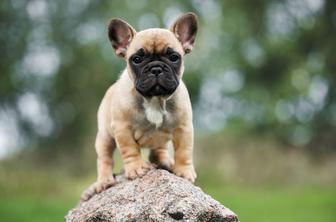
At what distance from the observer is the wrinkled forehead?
6.68 metres

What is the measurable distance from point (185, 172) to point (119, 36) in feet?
5.03

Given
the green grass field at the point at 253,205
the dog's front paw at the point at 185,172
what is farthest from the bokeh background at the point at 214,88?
the dog's front paw at the point at 185,172

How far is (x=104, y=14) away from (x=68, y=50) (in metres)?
2.52

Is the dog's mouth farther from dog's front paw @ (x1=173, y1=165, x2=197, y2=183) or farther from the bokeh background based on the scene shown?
the bokeh background

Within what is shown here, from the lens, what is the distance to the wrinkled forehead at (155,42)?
668 cm

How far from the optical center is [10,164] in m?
23.6

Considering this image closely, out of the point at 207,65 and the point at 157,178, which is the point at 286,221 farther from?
the point at 207,65

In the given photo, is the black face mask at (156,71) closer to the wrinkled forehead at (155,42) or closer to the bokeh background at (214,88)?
the wrinkled forehead at (155,42)

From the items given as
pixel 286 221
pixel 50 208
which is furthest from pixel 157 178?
pixel 50 208

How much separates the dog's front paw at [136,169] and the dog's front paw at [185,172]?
0.27 m

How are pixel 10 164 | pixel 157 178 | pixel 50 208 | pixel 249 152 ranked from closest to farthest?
pixel 157 178
pixel 50 208
pixel 10 164
pixel 249 152

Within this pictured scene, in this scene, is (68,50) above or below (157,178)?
above

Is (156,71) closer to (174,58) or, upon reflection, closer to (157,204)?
(174,58)

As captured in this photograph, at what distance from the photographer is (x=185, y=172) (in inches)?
278
